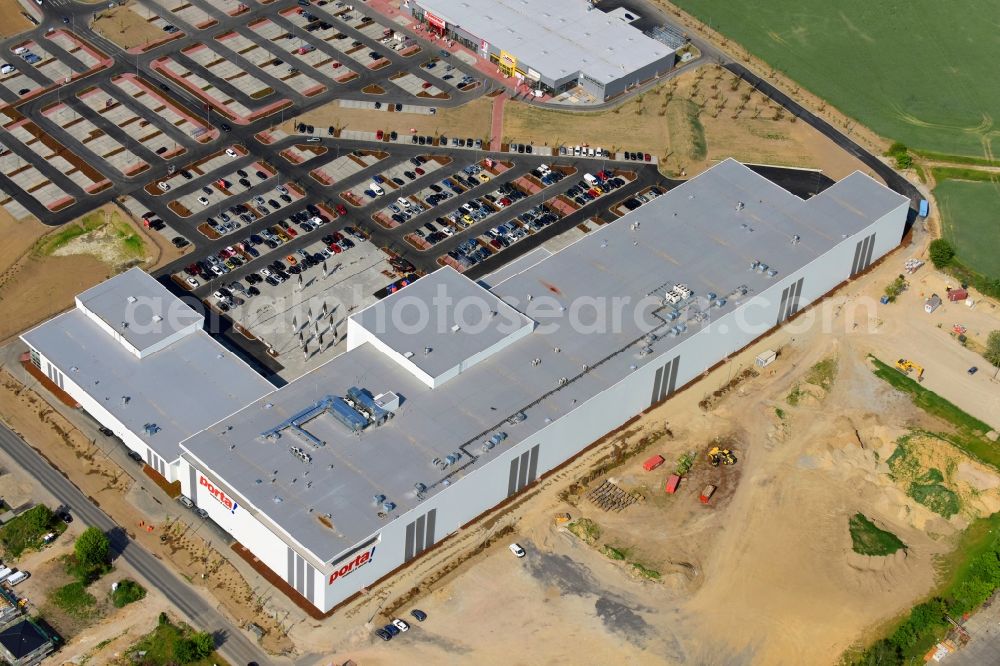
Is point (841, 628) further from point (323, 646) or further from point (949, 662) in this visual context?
point (323, 646)

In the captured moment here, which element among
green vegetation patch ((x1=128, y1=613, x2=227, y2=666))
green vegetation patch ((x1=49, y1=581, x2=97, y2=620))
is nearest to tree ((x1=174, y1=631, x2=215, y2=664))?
green vegetation patch ((x1=128, y1=613, x2=227, y2=666))

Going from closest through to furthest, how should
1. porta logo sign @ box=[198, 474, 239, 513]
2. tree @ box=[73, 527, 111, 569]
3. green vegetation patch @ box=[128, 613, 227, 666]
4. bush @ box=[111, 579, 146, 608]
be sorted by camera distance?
green vegetation patch @ box=[128, 613, 227, 666] < bush @ box=[111, 579, 146, 608] < tree @ box=[73, 527, 111, 569] < porta logo sign @ box=[198, 474, 239, 513]

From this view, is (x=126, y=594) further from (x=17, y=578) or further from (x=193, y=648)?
(x=17, y=578)

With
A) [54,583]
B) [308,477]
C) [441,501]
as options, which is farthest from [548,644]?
[54,583]

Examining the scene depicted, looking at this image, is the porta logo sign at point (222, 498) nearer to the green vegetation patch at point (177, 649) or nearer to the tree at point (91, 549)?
the tree at point (91, 549)

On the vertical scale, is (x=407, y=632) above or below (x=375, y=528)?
below

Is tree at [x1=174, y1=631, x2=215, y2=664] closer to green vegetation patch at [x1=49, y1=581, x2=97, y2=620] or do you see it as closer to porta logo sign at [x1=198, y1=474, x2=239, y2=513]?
green vegetation patch at [x1=49, y1=581, x2=97, y2=620]

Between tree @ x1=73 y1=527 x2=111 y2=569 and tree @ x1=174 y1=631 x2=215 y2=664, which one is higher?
tree @ x1=73 y1=527 x2=111 y2=569

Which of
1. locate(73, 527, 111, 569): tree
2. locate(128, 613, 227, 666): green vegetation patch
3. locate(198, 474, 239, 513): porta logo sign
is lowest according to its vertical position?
locate(128, 613, 227, 666): green vegetation patch
